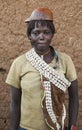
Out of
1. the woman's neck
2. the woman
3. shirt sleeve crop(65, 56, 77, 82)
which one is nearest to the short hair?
the woman

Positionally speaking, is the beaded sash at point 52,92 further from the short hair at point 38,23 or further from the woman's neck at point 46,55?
the short hair at point 38,23

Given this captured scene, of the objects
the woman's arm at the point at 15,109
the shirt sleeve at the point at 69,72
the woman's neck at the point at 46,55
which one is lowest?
the woman's arm at the point at 15,109

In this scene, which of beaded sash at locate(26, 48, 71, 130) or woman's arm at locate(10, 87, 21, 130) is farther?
woman's arm at locate(10, 87, 21, 130)

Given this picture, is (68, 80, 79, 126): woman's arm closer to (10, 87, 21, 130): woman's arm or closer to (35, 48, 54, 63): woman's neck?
(35, 48, 54, 63): woman's neck

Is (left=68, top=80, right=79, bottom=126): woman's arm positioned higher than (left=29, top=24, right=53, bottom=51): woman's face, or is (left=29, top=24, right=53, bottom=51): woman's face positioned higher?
(left=29, top=24, right=53, bottom=51): woman's face

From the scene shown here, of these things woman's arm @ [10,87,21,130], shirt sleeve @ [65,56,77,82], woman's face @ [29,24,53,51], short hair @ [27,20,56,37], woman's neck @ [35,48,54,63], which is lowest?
woman's arm @ [10,87,21,130]

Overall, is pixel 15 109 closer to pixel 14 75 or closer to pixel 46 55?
pixel 14 75

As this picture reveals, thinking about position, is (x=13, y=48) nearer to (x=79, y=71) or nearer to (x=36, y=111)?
(x=79, y=71)

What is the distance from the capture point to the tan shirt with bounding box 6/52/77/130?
2.72 metres

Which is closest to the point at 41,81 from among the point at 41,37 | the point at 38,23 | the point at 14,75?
the point at 14,75

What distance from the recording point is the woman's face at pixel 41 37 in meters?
2.77

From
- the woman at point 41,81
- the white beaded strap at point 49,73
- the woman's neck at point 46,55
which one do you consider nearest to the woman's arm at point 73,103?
the woman at point 41,81

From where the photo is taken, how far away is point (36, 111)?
2.73 metres

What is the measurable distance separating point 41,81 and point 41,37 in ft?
1.03
